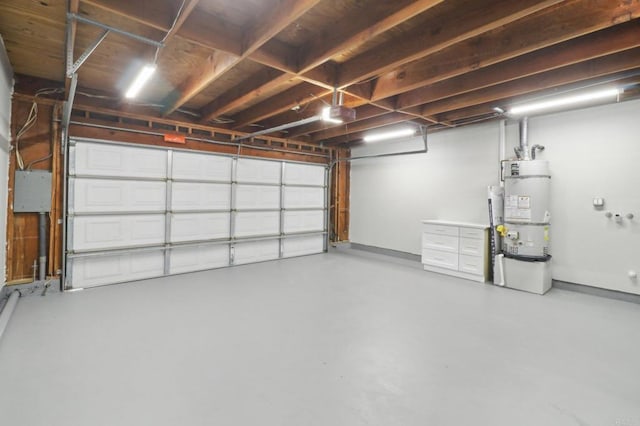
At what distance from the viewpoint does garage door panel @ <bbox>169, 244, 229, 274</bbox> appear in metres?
5.45

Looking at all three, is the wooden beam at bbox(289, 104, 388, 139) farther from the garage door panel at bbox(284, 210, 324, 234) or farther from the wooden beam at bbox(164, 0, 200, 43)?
the wooden beam at bbox(164, 0, 200, 43)

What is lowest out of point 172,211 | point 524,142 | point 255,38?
point 172,211

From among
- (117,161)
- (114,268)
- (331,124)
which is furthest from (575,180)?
(114,268)

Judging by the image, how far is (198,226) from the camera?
569cm

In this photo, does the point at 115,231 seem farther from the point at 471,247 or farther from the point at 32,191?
the point at 471,247

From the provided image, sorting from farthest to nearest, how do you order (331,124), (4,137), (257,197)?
(257,197) → (331,124) → (4,137)

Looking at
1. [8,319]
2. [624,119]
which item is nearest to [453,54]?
[624,119]

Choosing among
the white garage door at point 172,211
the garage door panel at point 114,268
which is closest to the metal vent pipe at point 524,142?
the white garage door at point 172,211

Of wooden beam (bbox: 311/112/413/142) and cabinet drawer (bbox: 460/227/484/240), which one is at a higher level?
wooden beam (bbox: 311/112/413/142)

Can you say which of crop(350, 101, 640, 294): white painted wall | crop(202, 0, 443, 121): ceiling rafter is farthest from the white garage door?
crop(350, 101, 640, 294): white painted wall

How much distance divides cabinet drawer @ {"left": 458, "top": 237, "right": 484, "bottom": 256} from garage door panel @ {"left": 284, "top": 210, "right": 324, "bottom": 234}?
3595mm

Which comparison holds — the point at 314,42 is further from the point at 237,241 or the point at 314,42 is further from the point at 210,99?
the point at 237,241

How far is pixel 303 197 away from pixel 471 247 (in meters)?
4.00

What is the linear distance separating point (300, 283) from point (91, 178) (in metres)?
3.77
